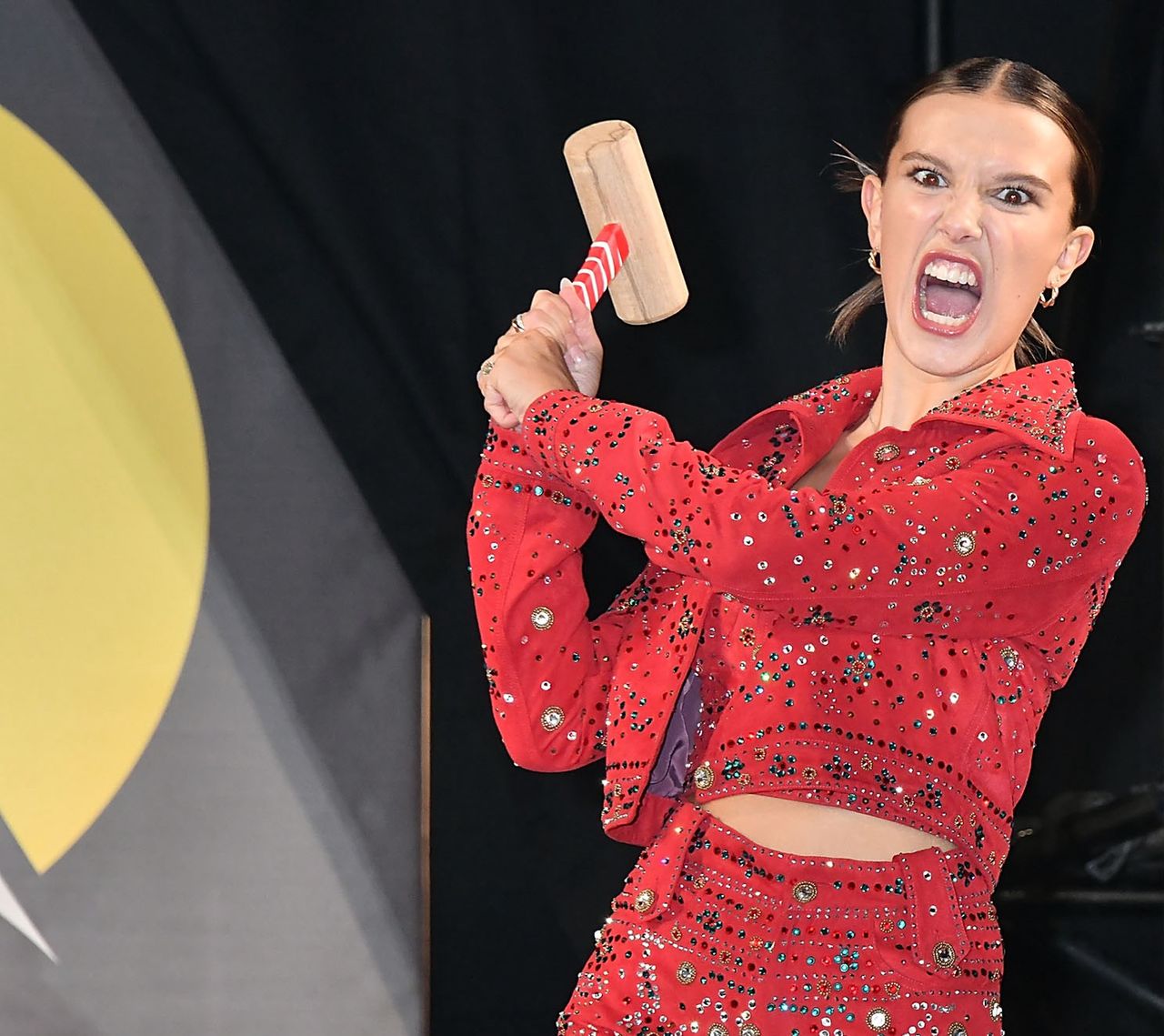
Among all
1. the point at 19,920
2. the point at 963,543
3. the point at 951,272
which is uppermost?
the point at 951,272

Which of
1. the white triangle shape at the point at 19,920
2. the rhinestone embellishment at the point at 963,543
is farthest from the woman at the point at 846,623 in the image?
the white triangle shape at the point at 19,920

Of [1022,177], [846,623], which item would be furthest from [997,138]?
[846,623]

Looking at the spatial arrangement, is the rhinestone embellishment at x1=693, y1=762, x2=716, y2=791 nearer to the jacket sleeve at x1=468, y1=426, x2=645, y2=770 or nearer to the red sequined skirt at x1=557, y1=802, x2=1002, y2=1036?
the red sequined skirt at x1=557, y1=802, x2=1002, y2=1036

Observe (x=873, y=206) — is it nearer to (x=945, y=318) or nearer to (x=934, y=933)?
(x=945, y=318)

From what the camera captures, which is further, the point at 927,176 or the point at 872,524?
the point at 927,176

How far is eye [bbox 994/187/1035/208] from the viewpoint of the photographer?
1.42 m

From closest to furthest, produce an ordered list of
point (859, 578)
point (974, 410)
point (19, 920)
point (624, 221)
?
1. point (859, 578)
2. point (974, 410)
3. point (624, 221)
4. point (19, 920)

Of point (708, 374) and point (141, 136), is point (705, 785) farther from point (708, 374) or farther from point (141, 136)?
point (141, 136)

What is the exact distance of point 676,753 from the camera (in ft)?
4.43

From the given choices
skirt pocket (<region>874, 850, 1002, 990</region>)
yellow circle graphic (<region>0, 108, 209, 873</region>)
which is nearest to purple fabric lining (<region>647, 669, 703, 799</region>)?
skirt pocket (<region>874, 850, 1002, 990</region>)

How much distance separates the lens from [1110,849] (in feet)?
6.96

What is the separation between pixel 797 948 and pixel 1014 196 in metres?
0.70

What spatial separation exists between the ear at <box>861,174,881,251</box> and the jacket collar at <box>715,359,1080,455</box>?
14 centimetres

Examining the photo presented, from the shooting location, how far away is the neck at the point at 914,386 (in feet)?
4.83
